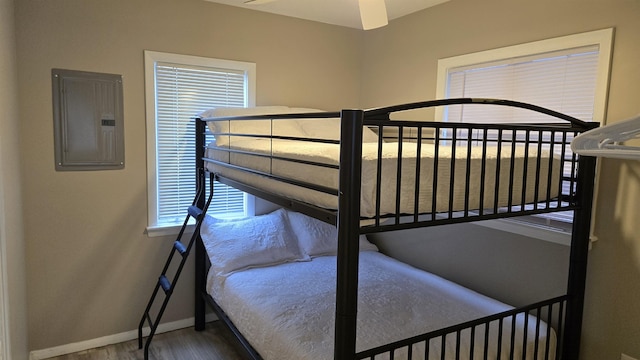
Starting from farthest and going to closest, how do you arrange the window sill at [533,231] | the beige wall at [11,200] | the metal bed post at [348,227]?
the window sill at [533,231], the beige wall at [11,200], the metal bed post at [348,227]

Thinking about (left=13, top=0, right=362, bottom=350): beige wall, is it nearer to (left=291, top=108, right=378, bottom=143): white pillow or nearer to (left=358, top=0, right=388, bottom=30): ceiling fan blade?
(left=291, top=108, right=378, bottom=143): white pillow

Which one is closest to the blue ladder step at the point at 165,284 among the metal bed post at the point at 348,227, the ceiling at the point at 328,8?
the metal bed post at the point at 348,227

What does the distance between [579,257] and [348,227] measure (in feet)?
4.69

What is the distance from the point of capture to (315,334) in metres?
2.00

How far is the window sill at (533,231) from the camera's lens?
2.33m

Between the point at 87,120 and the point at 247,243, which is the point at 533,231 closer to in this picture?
the point at 247,243

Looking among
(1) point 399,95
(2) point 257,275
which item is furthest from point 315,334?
(1) point 399,95

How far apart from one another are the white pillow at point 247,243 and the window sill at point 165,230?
21 cm

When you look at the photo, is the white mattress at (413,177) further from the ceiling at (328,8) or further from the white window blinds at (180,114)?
the ceiling at (328,8)

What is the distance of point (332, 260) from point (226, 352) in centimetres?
97

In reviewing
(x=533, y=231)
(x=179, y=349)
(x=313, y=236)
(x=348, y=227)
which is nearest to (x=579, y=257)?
(x=533, y=231)

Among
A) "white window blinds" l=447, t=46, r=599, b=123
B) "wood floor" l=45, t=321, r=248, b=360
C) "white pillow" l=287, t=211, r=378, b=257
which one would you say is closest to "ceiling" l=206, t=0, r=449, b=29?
"white window blinds" l=447, t=46, r=599, b=123

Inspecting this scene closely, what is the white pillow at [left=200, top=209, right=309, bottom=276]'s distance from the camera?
285cm

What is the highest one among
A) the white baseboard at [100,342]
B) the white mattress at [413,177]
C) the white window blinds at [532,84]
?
the white window blinds at [532,84]
